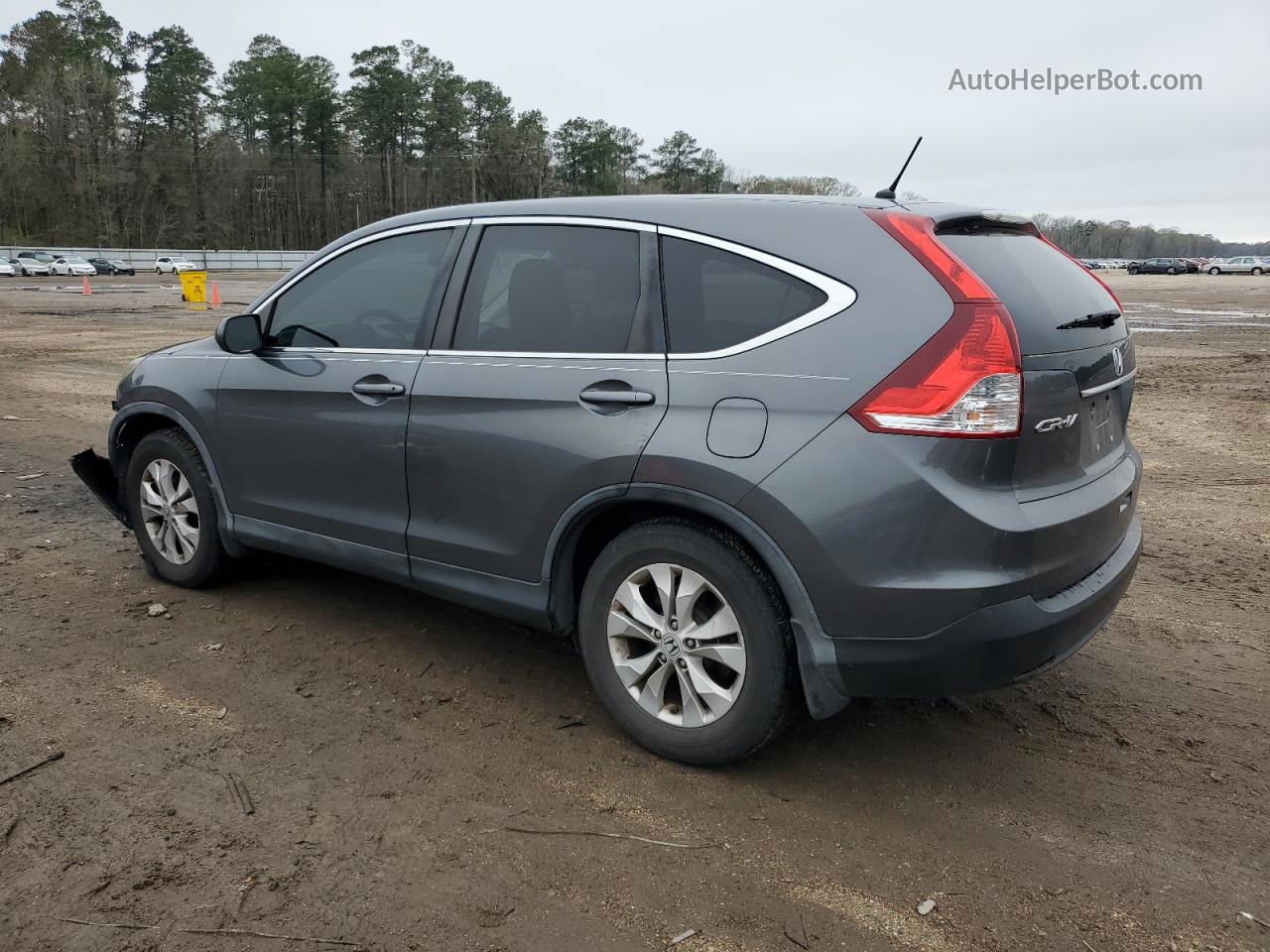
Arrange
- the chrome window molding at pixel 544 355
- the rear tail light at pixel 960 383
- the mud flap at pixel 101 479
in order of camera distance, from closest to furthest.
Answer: the rear tail light at pixel 960 383 → the chrome window molding at pixel 544 355 → the mud flap at pixel 101 479

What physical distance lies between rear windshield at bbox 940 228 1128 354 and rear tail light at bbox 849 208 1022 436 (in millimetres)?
88

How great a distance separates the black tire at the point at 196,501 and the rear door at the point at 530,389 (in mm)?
1434

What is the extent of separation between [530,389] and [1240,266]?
8501 cm

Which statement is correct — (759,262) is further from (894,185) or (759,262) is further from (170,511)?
(170,511)

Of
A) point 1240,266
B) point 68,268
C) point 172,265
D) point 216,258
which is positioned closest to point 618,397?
point 68,268

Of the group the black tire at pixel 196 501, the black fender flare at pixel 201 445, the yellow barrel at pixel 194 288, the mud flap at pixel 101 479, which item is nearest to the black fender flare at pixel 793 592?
the black fender flare at pixel 201 445

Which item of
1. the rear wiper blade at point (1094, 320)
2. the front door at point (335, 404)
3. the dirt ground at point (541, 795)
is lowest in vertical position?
the dirt ground at point (541, 795)

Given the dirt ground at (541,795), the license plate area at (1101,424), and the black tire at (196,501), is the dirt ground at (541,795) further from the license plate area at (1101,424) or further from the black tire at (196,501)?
the license plate area at (1101,424)

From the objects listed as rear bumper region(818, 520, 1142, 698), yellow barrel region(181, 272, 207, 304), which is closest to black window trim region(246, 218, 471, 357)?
rear bumper region(818, 520, 1142, 698)

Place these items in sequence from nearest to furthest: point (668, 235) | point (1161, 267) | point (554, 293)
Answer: point (668, 235) → point (554, 293) → point (1161, 267)

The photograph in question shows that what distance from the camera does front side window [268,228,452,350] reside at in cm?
393

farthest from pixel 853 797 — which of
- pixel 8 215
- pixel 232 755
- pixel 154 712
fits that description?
pixel 8 215

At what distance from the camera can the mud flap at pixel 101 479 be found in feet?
17.0

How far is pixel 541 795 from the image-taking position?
312cm
